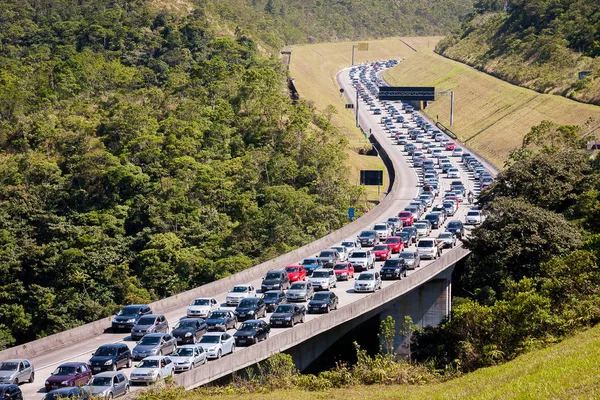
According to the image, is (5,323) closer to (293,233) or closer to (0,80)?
(293,233)

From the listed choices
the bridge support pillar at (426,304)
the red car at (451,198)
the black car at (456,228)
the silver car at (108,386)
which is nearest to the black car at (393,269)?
the bridge support pillar at (426,304)

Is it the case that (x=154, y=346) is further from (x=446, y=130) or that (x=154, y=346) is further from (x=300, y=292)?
(x=446, y=130)

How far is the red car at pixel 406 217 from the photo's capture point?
72000 mm

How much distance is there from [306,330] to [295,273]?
1229 centimetres

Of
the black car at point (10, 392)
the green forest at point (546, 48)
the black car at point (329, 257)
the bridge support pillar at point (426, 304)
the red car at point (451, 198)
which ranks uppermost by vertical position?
the green forest at point (546, 48)

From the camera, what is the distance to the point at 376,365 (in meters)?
33.7

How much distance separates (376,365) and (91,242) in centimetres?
4350

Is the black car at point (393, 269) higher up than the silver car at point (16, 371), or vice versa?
the black car at point (393, 269)

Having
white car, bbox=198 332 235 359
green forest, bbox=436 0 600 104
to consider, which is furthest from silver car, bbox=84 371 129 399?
Answer: green forest, bbox=436 0 600 104

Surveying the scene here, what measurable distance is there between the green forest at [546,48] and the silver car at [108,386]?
296 feet

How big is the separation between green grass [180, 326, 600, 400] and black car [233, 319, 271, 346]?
314 inches

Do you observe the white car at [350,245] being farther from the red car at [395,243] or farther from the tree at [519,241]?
the tree at [519,241]

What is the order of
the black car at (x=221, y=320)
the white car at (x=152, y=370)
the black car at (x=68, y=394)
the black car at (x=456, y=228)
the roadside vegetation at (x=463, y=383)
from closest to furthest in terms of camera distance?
the roadside vegetation at (x=463, y=383) < the black car at (x=68, y=394) < the white car at (x=152, y=370) < the black car at (x=221, y=320) < the black car at (x=456, y=228)

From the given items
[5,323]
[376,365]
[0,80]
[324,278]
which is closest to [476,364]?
[376,365]
